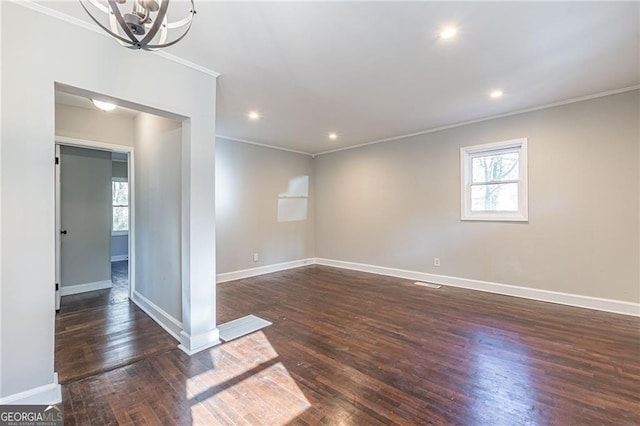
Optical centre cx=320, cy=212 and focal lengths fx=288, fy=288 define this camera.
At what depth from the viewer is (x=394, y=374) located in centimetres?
225

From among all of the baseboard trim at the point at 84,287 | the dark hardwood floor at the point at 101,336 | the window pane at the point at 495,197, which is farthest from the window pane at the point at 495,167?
the baseboard trim at the point at 84,287

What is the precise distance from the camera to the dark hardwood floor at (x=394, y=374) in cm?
183

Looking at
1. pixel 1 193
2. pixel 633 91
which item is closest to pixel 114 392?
pixel 1 193

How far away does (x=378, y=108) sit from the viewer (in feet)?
13.0

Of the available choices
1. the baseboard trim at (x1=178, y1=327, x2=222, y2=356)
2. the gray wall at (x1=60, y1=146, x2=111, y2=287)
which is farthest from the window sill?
the gray wall at (x1=60, y1=146, x2=111, y2=287)

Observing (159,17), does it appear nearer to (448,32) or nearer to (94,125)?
(448,32)

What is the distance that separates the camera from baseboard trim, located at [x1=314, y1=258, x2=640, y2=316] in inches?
137

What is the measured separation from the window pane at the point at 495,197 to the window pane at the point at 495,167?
0.39 feet

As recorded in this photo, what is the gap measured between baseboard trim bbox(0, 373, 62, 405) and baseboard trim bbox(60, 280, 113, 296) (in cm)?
315

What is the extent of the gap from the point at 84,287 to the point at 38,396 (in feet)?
10.9

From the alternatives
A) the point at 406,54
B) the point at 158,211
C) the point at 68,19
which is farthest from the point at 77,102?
the point at 406,54

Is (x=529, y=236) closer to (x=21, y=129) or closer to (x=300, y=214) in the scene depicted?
(x=300, y=214)

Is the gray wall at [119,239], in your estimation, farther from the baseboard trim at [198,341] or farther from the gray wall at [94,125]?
the baseboard trim at [198,341]

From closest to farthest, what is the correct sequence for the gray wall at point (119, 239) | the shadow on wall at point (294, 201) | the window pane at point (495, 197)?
1. the window pane at point (495, 197)
2. the shadow on wall at point (294, 201)
3. the gray wall at point (119, 239)
